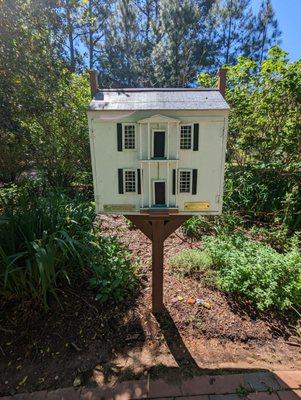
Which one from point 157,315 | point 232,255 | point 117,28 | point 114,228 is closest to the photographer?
point 157,315

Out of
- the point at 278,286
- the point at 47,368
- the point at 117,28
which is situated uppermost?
the point at 117,28

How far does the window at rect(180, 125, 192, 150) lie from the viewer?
1974 mm

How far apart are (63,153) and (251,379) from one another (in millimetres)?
4760

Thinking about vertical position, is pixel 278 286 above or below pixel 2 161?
below

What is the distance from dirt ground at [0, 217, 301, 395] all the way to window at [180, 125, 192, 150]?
1729 millimetres

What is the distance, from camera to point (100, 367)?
2.27m

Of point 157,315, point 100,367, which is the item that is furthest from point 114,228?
point 100,367

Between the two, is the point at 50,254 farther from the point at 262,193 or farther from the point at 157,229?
the point at 262,193

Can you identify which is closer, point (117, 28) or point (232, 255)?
point (232, 255)

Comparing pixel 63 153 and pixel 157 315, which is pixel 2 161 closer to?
pixel 63 153

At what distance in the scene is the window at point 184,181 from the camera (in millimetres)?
2088

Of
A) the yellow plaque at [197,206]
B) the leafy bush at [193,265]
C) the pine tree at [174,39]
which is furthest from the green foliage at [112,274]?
the pine tree at [174,39]

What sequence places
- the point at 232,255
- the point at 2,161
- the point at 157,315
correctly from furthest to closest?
the point at 2,161
the point at 232,255
the point at 157,315

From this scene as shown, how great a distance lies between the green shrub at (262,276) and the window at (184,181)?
1.33 m
